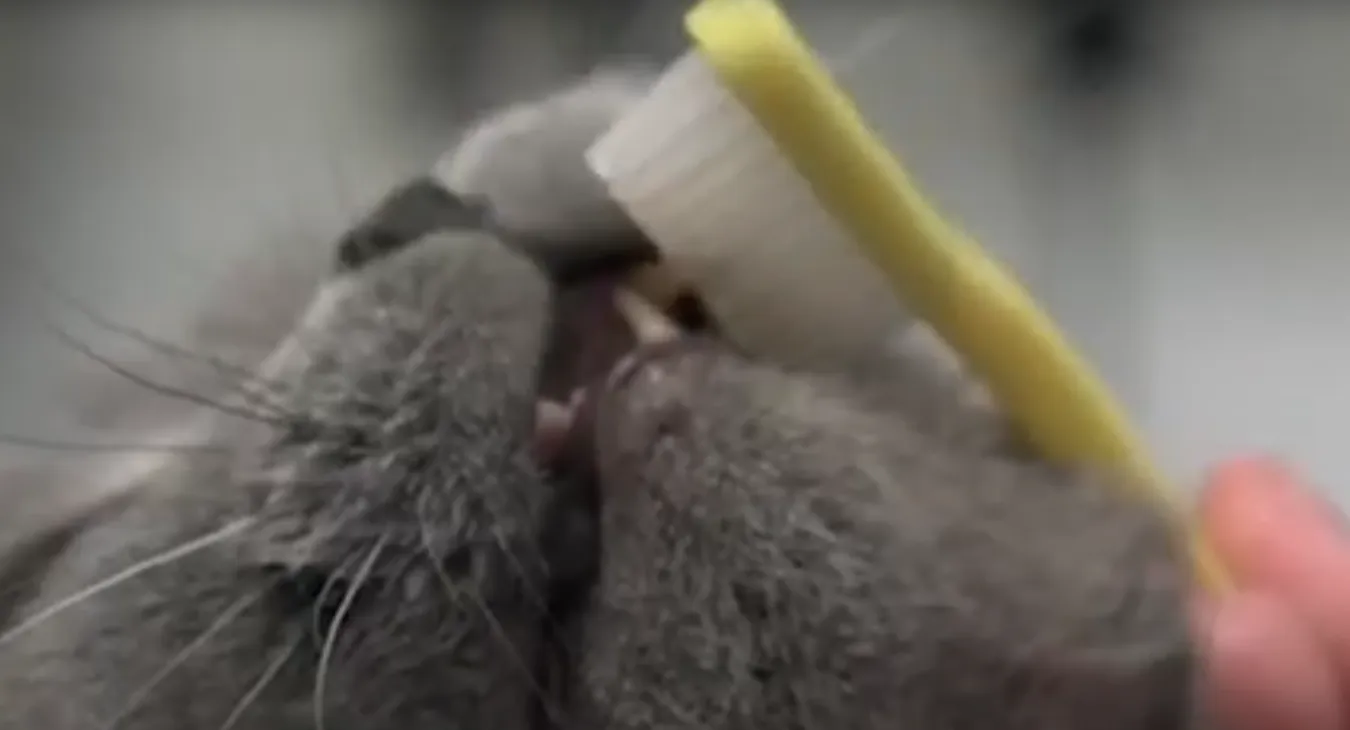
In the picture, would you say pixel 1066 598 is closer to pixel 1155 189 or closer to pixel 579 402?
pixel 579 402

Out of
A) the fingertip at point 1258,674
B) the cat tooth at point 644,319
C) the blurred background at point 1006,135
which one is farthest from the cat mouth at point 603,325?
the blurred background at point 1006,135

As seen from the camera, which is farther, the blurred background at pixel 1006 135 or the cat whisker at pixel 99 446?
the blurred background at pixel 1006 135

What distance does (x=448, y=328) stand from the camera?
0.40 m

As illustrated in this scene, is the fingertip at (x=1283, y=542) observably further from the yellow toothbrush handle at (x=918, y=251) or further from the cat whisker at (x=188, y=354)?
the cat whisker at (x=188, y=354)

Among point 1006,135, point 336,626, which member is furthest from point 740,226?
point 1006,135

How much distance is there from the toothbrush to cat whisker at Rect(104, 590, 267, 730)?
13 centimetres

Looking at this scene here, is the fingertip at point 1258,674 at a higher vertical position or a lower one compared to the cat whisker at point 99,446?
higher

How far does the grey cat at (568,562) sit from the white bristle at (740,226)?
0.02 metres

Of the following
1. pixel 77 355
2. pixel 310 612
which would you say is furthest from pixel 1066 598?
pixel 77 355

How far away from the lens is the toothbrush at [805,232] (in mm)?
398

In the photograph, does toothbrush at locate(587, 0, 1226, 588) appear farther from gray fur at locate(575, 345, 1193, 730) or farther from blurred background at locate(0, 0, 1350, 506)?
blurred background at locate(0, 0, 1350, 506)

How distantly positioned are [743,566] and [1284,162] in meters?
0.83

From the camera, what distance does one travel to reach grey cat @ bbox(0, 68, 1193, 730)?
38 cm

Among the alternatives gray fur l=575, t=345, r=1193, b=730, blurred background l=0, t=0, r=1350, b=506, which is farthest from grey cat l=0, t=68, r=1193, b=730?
blurred background l=0, t=0, r=1350, b=506
